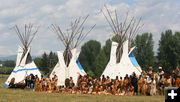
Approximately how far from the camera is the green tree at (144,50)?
3862cm

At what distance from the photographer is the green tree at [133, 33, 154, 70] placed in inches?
1521

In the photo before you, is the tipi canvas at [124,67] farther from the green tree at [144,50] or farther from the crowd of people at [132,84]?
the green tree at [144,50]

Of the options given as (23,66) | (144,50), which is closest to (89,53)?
(144,50)

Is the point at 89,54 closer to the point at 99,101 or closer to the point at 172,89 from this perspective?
the point at 99,101

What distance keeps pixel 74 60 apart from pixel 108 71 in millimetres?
2440

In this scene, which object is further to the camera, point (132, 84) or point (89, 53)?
point (89, 53)

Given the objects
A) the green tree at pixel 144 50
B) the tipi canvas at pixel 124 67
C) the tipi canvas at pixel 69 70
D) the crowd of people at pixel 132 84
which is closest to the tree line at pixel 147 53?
the green tree at pixel 144 50

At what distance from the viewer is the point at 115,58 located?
1898cm

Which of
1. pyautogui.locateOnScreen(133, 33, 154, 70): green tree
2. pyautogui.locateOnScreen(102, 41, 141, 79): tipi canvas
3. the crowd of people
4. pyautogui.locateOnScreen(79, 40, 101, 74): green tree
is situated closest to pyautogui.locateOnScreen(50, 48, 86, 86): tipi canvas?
pyautogui.locateOnScreen(102, 41, 141, 79): tipi canvas

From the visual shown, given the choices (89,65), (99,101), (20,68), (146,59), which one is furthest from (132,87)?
(89,65)

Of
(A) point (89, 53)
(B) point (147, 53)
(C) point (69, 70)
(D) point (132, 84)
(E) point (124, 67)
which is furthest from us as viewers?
(A) point (89, 53)

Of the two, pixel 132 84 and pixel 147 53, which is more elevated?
pixel 147 53

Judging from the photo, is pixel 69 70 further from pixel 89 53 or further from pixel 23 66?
pixel 89 53

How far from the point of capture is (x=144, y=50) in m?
39.5
